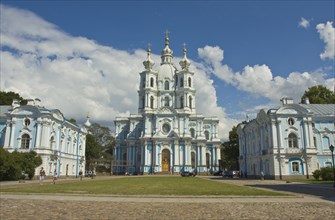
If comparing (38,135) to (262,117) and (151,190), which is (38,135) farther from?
(262,117)

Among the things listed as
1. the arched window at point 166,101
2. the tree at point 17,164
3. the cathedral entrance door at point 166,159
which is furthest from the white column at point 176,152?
the tree at point 17,164

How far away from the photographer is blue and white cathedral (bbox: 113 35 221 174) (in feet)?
226

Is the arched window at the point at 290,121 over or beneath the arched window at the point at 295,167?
over

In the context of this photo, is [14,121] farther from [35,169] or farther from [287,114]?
[287,114]

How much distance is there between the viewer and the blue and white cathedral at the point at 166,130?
68.9 m

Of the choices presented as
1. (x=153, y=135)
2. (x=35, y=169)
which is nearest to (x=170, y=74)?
(x=153, y=135)

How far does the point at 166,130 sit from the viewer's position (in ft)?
236

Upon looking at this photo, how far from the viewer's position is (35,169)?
41719mm

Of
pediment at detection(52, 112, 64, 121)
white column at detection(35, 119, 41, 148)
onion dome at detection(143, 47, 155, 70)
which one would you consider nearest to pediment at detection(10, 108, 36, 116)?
white column at detection(35, 119, 41, 148)

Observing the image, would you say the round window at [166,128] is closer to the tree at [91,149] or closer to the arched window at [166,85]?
the arched window at [166,85]

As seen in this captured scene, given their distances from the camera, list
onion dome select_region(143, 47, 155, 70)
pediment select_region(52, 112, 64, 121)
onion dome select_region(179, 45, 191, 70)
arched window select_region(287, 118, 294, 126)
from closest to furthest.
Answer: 1. arched window select_region(287, 118, 294, 126)
2. pediment select_region(52, 112, 64, 121)
3. onion dome select_region(143, 47, 155, 70)
4. onion dome select_region(179, 45, 191, 70)

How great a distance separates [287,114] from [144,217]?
38.9m

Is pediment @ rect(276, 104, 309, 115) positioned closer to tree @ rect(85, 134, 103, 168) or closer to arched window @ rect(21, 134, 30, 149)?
arched window @ rect(21, 134, 30, 149)

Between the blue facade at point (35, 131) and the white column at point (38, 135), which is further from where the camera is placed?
the blue facade at point (35, 131)
